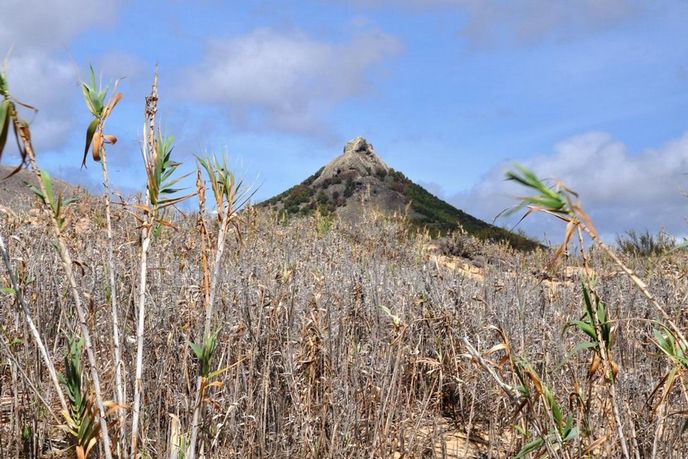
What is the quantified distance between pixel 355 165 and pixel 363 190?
16.1 feet

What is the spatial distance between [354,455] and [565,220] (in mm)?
2150

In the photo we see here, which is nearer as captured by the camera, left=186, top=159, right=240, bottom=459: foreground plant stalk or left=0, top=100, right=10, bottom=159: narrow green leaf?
left=0, top=100, right=10, bottom=159: narrow green leaf

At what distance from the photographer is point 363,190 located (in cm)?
2473

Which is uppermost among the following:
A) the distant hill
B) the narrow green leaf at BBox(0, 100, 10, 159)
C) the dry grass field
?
the distant hill

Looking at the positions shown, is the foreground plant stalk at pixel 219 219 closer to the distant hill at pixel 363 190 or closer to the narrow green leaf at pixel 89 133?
the narrow green leaf at pixel 89 133

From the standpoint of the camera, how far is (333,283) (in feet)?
17.1

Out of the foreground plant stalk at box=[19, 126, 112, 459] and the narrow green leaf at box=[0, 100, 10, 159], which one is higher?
the narrow green leaf at box=[0, 100, 10, 159]

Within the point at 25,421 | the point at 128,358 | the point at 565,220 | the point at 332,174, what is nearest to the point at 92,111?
the point at 565,220

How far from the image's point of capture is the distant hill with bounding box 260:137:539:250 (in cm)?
2516

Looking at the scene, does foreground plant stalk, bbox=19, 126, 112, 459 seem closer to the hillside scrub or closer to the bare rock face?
the hillside scrub

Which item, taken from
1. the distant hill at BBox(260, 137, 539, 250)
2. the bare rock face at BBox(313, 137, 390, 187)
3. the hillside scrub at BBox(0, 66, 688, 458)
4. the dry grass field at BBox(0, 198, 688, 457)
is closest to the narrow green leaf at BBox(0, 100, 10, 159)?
the hillside scrub at BBox(0, 66, 688, 458)

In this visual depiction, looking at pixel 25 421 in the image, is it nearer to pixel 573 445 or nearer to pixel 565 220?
pixel 573 445

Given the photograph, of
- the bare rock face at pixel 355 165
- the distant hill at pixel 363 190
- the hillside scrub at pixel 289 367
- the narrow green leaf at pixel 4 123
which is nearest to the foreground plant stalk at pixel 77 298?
the hillside scrub at pixel 289 367

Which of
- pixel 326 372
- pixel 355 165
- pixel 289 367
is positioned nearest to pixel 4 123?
pixel 289 367
